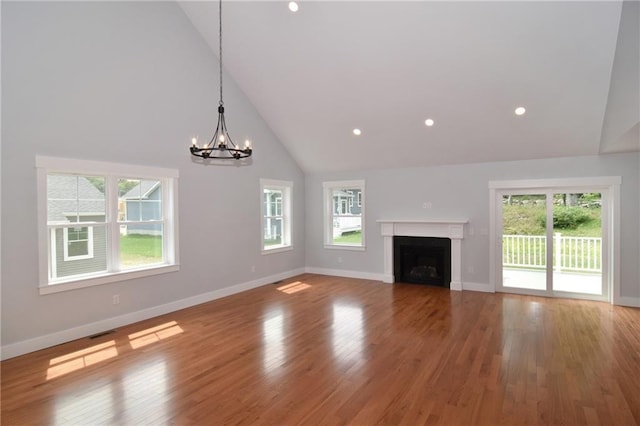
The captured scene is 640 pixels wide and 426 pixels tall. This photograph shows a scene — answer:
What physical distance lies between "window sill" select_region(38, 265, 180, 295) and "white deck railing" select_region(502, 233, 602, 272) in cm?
579

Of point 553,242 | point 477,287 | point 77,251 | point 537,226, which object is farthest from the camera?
point 477,287

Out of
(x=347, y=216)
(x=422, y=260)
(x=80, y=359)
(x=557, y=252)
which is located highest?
(x=347, y=216)

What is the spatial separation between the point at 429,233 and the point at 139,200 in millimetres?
5176

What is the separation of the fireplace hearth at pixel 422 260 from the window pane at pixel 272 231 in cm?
253

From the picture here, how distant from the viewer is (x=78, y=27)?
4.25 m

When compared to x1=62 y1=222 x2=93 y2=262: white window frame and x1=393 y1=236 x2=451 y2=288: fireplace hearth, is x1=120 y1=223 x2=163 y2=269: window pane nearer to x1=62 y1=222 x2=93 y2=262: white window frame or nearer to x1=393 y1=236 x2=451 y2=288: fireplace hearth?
x1=62 y1=222 x2=93 y2=262: white window frame

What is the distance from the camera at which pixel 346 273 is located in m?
8.09

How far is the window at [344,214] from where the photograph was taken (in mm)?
8039

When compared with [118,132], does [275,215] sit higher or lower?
lower

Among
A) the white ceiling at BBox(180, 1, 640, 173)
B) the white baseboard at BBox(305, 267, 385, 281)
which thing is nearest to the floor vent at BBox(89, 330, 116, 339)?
the white ceiling at BBox(180, 1, 640, 173)

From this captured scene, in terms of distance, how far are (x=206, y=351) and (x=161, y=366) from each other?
51 centimetres

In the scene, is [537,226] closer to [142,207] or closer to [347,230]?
[347,230]

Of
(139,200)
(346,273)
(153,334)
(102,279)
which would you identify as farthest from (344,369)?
(346,273)

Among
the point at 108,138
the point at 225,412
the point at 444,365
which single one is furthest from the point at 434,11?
the point at 225,412
